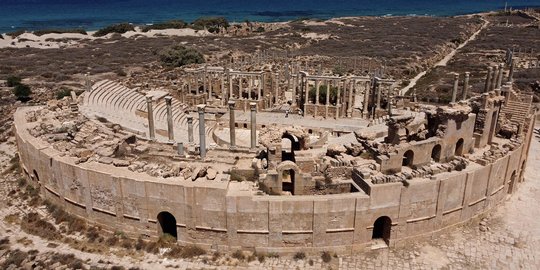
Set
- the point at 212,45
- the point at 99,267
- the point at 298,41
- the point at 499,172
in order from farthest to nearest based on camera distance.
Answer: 1. the point at 298,41
2. the point at 212,45
3. the point at 499,172
4. the point at 99,267

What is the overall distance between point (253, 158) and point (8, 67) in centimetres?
4664

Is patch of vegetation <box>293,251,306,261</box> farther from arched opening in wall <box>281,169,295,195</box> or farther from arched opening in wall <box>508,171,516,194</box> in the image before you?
arched opening in wall <box>508,171,516,194</box>

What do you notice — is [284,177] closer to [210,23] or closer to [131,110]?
[131,110]

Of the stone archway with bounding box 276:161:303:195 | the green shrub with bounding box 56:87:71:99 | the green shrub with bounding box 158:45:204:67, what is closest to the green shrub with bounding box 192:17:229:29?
the green shrub with bounding box 158:45:204:67

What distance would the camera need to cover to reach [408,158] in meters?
20.8

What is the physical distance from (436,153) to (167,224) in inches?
547

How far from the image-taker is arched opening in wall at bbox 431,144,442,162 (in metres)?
21.3

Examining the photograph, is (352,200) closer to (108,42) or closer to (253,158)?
(253,158)

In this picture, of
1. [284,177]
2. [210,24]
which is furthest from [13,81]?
[210,24]

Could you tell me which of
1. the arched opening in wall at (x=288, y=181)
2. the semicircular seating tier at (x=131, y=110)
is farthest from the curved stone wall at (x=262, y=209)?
the semicircular seating tier at (x=131, y=110)

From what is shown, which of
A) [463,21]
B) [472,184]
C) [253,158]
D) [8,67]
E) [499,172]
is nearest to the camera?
[472,184]

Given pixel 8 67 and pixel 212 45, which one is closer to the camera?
pixel 8 67

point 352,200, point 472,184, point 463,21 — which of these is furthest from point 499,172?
point 463,21

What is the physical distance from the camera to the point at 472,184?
19.0 meters
